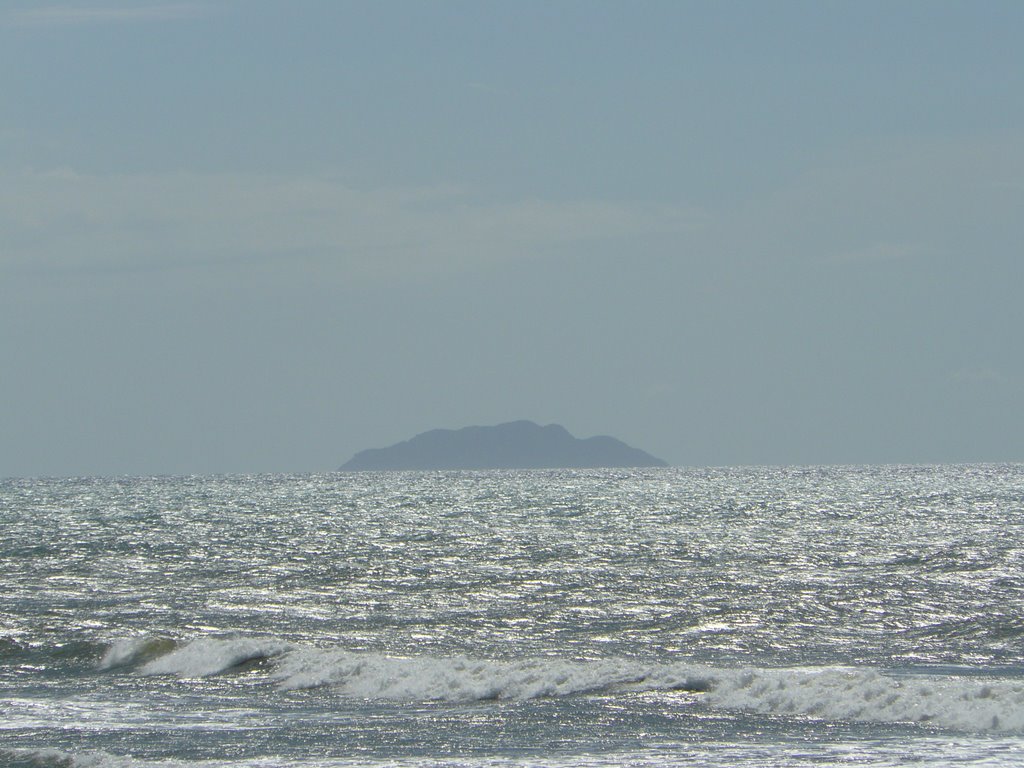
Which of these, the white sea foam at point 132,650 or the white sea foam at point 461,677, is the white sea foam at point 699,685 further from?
the white sea foam at point 132,650

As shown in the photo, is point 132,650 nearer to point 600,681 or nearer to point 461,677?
point 461,677

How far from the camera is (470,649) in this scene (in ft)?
118

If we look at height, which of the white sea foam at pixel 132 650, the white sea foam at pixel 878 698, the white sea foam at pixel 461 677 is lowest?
the white sea foam at pixel 132 650

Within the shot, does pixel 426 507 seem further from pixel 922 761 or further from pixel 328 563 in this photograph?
pixel 922 761

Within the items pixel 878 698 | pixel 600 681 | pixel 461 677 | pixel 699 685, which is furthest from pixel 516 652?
pixel 878 698

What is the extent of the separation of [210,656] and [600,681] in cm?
1065

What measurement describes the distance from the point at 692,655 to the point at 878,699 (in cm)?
898

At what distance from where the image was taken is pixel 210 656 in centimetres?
3391

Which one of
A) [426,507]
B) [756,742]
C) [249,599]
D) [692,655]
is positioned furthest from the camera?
[426,507]

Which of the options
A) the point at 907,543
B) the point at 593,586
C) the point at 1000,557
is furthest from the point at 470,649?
the point at 907,543

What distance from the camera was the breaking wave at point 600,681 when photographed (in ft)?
83.3

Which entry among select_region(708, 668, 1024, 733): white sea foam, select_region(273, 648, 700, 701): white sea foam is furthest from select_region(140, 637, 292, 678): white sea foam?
select_region(708, 668, 1024, 733): white sea foam

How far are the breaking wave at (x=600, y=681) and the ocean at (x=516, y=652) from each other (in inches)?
2.9

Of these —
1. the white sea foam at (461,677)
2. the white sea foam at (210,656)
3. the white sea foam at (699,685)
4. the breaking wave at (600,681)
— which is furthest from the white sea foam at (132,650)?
the white sea foam at (461,677)
